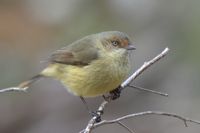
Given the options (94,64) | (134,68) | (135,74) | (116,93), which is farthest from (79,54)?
(134,68)

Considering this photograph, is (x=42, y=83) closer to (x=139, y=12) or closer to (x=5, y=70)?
(x=5, y=70)

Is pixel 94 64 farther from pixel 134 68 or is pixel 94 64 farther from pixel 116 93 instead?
pixel 134 68

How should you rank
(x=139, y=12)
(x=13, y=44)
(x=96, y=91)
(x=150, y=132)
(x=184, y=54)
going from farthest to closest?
(x=13, y=44)
(x=139, y=12)
(x=184, y=54)
(x=150, y=132)
(x=96, y=91)

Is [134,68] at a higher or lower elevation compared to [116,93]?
higher

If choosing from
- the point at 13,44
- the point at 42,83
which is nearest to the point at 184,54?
the point at 42,83

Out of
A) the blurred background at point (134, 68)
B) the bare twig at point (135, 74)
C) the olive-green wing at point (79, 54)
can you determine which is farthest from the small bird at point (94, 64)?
the blurred background at point (134, 68)

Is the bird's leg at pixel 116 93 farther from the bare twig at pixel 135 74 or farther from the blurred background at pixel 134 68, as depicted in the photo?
the blurred background at pixel 134 68
